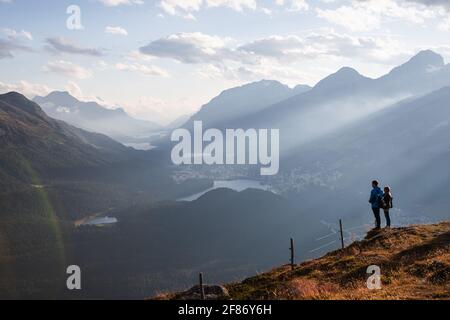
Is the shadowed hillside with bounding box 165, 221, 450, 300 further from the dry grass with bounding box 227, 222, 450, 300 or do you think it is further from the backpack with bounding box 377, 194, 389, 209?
the backpack with bounding box 377, 194, 389, 209

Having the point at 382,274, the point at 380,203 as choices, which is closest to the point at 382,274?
the point at 382,274

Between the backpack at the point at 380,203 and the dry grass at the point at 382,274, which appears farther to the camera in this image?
the backpack at the point at 380,203

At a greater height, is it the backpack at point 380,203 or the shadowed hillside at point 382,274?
the backpack at point 380,203

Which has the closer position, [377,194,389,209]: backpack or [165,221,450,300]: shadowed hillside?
[165,221,450,300]: shadowed hillside

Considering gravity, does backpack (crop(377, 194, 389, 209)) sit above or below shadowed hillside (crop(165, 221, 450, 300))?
above

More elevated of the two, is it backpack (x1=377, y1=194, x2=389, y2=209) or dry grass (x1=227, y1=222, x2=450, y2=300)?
backpack (x1=377, y1=194, x2=389, y2=209)

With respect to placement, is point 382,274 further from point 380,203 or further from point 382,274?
point 380,203

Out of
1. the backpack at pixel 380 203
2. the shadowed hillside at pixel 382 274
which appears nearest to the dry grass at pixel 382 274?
the shadowed hillside at pixel 382 274

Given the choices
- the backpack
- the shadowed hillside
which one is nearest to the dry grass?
the shadowed hillside

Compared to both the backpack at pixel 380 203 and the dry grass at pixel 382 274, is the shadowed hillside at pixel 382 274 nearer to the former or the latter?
the dry grass at pixel 382 274
